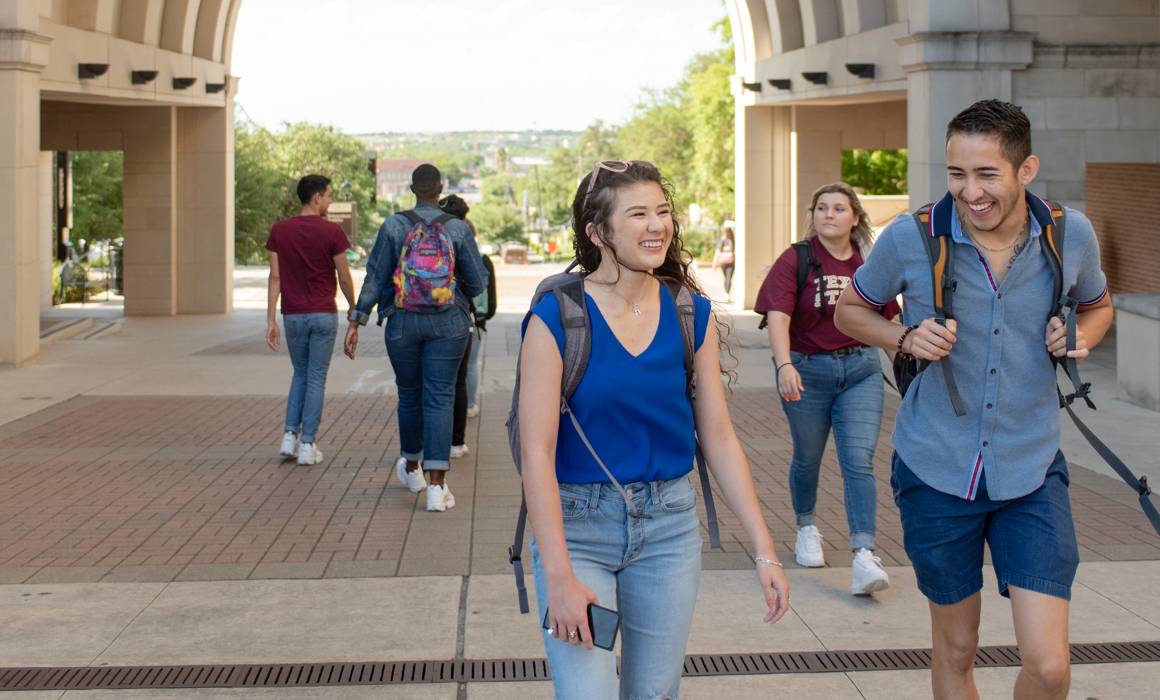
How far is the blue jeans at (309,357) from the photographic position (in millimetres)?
10125

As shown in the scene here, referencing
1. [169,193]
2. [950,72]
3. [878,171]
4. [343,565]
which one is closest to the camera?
[343,565]

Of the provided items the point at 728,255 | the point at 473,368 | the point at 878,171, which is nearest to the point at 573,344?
the point at 473,368

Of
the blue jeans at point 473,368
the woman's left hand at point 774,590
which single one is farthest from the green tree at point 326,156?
the woman's left hand at point 774,590

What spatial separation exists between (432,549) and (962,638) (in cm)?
401

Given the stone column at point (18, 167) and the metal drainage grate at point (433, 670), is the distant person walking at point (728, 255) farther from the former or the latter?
the metal drainage grate at point (433, 670)

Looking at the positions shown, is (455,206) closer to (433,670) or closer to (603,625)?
(433,670)

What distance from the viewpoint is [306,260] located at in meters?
10.1

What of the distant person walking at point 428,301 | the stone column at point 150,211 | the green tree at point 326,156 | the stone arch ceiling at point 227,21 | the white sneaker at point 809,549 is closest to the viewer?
the white sneaker at point 809,549

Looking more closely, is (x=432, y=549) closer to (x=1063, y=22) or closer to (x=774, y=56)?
(x=1063, y=22)

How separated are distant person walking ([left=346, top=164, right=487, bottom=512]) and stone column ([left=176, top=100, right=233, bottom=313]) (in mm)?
19768

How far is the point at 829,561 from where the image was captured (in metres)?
7.40

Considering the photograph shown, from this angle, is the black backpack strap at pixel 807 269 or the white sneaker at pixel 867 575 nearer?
the white sneaker at pixel 867 575

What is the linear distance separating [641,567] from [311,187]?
6.94 metres

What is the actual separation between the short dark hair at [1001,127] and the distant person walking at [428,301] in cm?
497
